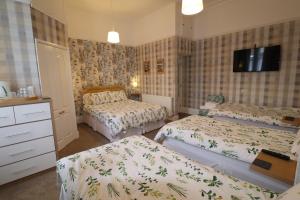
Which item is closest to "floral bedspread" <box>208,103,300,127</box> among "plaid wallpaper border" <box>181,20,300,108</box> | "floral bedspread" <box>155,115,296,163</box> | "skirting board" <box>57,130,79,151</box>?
"floral bedspread" <box>155,115,296,163</box>

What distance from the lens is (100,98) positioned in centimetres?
426

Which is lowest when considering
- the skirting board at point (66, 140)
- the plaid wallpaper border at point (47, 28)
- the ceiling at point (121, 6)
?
the skirting board at point (66, 140)

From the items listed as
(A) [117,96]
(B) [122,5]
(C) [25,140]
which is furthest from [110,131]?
(B) [122,5]

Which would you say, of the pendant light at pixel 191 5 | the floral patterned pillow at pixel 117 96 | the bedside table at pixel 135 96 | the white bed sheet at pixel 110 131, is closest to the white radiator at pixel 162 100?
the bedside table at pixel 135 96

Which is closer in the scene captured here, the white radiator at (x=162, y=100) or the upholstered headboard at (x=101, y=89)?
the upholstered headboard at (x=101, y=89)

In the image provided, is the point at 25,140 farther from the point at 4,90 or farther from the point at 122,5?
the point at 122,5

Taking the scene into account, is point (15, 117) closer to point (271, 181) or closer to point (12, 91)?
point (12, 91)

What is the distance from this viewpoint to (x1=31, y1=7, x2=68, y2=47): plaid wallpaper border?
2.40 meters

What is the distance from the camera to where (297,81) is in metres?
3.20

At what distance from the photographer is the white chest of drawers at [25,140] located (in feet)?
6.09

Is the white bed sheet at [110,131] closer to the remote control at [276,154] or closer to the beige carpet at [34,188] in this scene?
the beige carpet at [34,188]

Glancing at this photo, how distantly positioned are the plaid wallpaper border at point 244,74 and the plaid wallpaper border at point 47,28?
11.2 feet

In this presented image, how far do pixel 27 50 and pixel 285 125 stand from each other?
4030mm

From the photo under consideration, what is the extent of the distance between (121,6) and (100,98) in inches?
97.7
